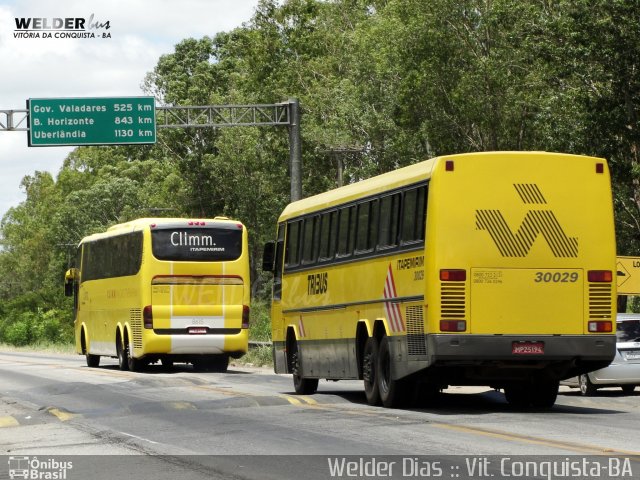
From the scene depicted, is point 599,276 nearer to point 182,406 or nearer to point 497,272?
point 497,272

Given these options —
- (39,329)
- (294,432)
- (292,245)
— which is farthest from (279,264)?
(39,329)

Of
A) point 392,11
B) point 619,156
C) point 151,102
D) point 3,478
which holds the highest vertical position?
point 392,11

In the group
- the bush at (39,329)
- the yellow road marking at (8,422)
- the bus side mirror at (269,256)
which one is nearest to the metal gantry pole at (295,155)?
the bus side mirror at (269,256)

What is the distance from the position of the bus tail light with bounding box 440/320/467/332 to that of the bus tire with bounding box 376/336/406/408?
65.8 inches

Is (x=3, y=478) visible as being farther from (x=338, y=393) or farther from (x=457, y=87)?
(x=457, y=87)

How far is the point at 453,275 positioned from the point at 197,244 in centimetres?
1777

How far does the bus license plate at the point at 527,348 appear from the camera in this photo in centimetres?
1830

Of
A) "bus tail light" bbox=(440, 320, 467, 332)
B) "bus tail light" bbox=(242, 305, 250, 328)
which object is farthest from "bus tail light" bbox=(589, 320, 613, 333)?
"bus tail light" bbox=(242, 305, 250, 328)

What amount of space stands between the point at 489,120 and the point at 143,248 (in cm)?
2017

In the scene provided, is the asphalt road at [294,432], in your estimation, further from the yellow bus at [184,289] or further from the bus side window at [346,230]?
the yellow bus at [184,289]

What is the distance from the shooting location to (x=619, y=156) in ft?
118

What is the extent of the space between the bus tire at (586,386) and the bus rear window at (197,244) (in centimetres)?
1294

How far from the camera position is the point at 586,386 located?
966 inches

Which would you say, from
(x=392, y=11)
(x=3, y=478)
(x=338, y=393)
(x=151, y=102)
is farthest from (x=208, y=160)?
(x=3, y=478)
